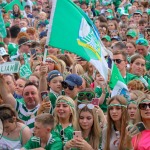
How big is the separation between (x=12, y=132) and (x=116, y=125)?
1.19 meters

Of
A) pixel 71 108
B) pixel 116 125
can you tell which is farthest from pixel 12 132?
pixel 116 125

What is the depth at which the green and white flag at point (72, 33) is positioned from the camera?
25.7 feet

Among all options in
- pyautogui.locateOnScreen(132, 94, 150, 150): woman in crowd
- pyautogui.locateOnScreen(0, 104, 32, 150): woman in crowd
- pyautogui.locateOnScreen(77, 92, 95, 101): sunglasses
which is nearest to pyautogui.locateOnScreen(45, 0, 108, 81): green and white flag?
pyautogui.locateOnScreen(77, 92, 95, 101): sunglasses

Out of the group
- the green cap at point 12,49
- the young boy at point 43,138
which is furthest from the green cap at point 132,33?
the young boy at point 43,138

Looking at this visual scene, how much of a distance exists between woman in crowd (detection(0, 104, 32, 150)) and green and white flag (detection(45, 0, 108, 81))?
1325mm

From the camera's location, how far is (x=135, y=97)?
311 inches

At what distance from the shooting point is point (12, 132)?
6910mm

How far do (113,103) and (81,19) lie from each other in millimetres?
1332

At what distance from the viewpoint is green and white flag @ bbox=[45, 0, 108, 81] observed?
7.84m

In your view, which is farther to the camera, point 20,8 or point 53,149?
point 20,8

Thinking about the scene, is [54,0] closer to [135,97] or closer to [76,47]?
[76,47]

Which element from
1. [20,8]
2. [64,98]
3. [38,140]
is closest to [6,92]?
[64,98]

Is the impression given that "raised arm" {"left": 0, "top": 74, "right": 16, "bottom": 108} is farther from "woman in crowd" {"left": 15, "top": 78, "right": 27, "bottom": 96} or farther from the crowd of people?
"woman in crowd" {"left": 15, "top": 78, "right": 27, "bottom": 96}

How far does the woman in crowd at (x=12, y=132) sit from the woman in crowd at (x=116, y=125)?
2.89 ft
